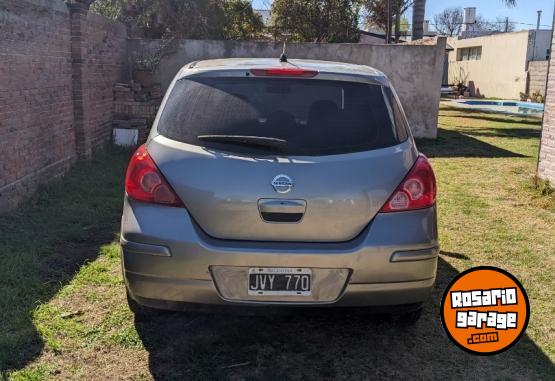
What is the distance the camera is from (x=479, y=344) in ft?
10.3

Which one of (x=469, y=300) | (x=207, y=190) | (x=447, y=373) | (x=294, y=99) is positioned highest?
(x=294, y=99)

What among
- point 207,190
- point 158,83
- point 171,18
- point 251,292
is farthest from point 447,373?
point 171,18

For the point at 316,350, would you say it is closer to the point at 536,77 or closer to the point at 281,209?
the point at 281,209

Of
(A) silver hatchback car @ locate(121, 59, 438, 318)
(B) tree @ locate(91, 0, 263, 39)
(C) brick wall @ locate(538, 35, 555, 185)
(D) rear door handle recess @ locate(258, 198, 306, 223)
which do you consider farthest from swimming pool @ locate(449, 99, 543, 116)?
(D) rear door handle recess @ locate(258, 198, 306, 223)

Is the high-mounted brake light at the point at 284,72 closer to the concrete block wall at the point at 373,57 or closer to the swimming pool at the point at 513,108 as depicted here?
the concrete block wall at the point at 373,57

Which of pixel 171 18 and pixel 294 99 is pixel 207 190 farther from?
pixel 171 18

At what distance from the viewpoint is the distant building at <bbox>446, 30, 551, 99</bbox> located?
3142cm

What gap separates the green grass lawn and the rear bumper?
25cm

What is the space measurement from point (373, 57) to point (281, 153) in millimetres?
10163

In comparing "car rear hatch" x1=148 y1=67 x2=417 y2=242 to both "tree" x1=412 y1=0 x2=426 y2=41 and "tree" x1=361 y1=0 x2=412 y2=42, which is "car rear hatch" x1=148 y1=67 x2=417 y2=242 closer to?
"tree" x1=412 y1=0 x2=426 y2=41

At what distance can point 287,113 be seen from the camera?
309cm

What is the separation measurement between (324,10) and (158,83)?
13.0m

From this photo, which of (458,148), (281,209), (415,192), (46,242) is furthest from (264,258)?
(458,148)

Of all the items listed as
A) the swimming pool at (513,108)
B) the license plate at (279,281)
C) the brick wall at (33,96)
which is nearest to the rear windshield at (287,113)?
the license plate at (279,281)
